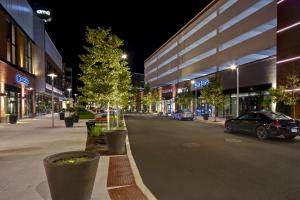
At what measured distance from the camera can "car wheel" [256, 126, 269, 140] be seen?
46.4 feet

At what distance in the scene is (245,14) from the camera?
33344mm

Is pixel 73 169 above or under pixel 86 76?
under

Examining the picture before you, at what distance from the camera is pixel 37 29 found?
1725 inches

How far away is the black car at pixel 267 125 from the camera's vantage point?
1360 cm

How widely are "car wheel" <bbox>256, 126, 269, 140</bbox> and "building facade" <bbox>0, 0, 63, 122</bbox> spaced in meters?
23.5

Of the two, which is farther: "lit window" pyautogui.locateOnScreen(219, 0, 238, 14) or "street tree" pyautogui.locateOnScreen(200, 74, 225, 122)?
"lit window" pyautogui.locateOnScreen(219, 0, 238, 14)

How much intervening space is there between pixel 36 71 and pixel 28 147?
3563cm

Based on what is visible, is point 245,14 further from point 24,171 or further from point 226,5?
point 24,171

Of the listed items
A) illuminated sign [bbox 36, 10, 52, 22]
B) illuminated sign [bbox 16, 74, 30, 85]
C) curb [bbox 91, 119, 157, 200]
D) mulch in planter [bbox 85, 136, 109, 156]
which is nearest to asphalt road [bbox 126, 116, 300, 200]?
curb [bbox 91, 119, 157, 200]

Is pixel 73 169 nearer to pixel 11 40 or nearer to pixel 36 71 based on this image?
pixel 11 40

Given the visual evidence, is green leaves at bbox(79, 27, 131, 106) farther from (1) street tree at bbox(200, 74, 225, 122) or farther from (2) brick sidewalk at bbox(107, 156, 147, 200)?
(1) street tree at bbox(200, 74, 225, 122)

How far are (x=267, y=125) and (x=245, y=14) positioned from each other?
24.0 meters

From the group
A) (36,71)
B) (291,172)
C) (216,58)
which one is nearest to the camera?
(291,172)

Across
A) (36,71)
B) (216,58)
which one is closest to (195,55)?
(216,58)
